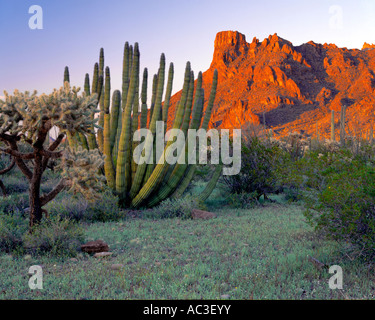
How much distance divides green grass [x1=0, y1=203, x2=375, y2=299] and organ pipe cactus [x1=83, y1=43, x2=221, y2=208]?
2.56 m

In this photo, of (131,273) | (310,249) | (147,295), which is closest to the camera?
(147,295)

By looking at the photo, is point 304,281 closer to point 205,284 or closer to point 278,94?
point 205,284

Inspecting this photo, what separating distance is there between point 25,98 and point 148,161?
177 inches

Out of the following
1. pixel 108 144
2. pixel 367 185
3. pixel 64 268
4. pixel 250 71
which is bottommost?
pixel 64 268

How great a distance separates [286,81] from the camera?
91625 mm

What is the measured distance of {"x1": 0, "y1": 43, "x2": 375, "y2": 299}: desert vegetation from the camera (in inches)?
166

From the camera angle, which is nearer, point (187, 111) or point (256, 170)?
point (187, 111)

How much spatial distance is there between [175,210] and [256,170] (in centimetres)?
343

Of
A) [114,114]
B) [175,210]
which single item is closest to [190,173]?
[175,210]

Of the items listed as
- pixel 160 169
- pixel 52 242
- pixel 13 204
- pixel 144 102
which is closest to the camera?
pixel 52 242

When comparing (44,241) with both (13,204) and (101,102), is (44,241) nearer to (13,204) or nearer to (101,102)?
(13,204)

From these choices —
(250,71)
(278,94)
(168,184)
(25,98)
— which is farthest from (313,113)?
(25,98)

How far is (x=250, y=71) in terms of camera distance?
9781 cm

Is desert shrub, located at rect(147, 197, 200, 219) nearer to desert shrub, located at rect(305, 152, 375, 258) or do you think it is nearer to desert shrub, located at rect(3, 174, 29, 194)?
desert shrub, located at rect(305, 152, 375, 258)
